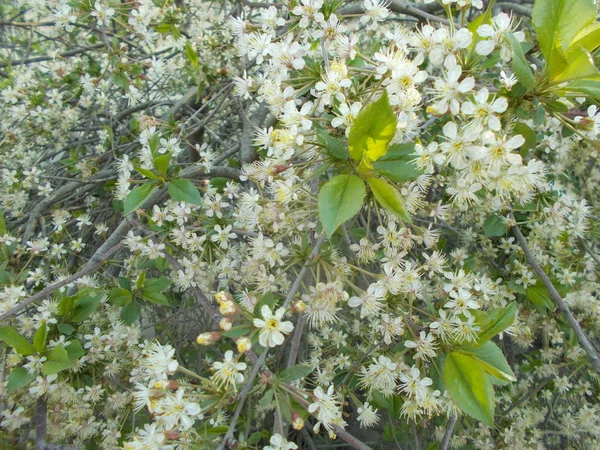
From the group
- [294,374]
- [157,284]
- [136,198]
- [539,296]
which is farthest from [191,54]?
[539,296]

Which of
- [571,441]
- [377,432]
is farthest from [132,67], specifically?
[571,441]

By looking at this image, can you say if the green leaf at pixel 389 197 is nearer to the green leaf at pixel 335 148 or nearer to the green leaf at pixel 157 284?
the green leaf at pixel 335 148

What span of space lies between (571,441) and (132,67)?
3529mm

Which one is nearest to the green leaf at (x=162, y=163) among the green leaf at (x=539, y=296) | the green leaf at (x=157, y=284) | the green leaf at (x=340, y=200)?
the green leaf at (x=157, y=284)

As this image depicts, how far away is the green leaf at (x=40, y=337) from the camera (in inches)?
Result: 63.5

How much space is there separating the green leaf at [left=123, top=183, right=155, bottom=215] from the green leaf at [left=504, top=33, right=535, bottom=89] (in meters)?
1.20

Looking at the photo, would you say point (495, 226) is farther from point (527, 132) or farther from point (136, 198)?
point (136, 198)

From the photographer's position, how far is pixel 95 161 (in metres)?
2.60

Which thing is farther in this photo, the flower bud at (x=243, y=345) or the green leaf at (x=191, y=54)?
the green leaf at (x=191, y=54)

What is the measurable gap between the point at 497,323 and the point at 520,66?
0.68 m

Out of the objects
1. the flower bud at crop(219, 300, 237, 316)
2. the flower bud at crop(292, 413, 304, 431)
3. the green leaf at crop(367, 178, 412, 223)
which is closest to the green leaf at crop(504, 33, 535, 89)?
the green leaf at crop(367, 178, 412, 223)

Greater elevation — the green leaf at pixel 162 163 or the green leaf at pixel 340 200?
the green leaf at pixel 340 200

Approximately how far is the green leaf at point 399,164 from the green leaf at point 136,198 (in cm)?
87

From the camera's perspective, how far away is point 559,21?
1068 mm
